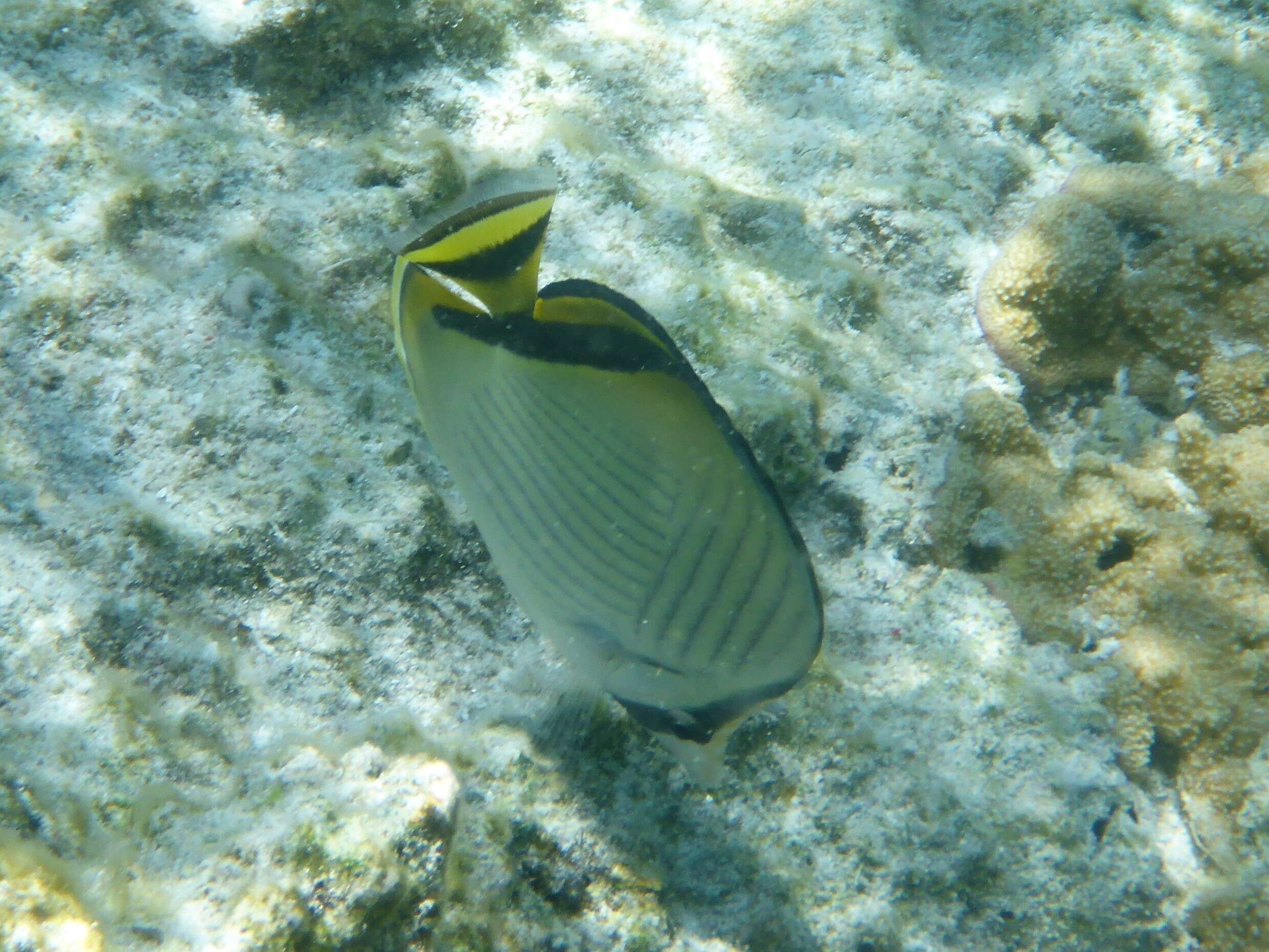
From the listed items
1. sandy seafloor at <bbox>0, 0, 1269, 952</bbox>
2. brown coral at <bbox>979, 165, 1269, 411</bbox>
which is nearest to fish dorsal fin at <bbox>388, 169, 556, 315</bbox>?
sandy seafloor at <bbox>0, 0, 1269, 952</bbox>

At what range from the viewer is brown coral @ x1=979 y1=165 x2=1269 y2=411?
2635 millimetres

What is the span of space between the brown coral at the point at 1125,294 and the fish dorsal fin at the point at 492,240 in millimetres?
2079

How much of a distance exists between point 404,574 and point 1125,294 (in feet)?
8.91

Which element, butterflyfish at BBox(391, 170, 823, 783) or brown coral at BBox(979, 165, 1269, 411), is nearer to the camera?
butterflyfish at BBox(391, 170, 823, 783)

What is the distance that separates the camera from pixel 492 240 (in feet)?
3.62

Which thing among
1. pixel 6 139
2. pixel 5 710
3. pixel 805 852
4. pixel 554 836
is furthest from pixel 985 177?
pixel 5 710

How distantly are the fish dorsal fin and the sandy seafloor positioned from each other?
2.74 ft

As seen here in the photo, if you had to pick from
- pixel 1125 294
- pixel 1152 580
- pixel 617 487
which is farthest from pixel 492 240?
pixel 1125 294

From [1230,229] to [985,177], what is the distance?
34.3 inches

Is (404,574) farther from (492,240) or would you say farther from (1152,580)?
(1152,580)

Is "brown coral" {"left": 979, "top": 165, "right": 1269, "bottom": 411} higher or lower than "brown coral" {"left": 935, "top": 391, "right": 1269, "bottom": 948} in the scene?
higher

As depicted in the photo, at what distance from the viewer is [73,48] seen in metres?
2.21

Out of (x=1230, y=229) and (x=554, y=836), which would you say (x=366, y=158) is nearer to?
(x=554, y=836)

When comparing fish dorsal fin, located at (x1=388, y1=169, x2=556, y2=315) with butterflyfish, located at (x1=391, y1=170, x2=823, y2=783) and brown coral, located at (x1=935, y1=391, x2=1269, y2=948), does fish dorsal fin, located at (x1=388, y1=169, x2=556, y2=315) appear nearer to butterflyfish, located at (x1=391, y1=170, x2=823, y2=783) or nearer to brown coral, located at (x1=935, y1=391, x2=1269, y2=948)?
butterflyfish, located at (x1=391, y1=170, x2=823, y2=783)
